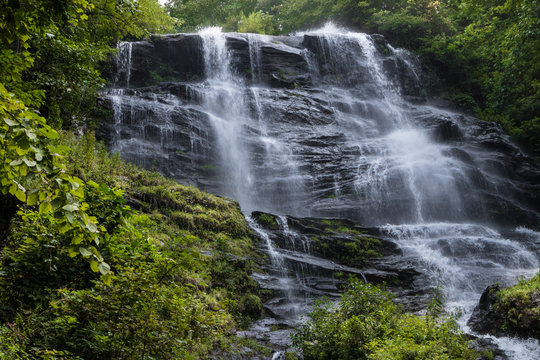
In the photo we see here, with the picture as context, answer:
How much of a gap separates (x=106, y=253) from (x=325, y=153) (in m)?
14.8

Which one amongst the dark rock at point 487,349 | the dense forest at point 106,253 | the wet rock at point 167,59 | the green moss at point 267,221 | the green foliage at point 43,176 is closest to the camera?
the green foliage at point 43,176

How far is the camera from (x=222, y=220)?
10.8 meters

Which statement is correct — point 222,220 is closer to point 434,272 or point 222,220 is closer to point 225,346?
point 225,346

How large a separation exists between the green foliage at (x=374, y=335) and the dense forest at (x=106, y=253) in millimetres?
24

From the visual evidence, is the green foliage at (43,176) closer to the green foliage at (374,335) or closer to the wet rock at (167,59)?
the green foliage at (374,335)

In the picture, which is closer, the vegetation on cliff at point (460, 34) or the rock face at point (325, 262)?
the rock face at point (325, 262)

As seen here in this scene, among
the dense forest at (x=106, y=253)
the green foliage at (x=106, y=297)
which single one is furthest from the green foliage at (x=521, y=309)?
the green foliage at (x=106, y=297)

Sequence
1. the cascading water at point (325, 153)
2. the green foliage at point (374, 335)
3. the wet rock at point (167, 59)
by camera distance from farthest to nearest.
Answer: the wet rock at point (167, 59) → the cascading water at point (325, 153) → the green foliage at point (374, 335)

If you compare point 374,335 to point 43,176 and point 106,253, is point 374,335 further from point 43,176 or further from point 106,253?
point 43,176

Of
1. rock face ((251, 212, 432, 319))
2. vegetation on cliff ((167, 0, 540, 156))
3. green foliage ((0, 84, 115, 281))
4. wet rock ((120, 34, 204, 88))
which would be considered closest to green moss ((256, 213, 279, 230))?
rock face ((251, 212, 432, 319))

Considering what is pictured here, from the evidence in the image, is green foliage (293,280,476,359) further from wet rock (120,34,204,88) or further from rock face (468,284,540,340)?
wet rock (120,34,204,88)

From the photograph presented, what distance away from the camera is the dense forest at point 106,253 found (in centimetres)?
198

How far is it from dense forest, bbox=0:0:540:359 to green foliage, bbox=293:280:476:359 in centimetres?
2

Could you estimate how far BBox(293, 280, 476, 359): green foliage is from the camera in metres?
4.80
